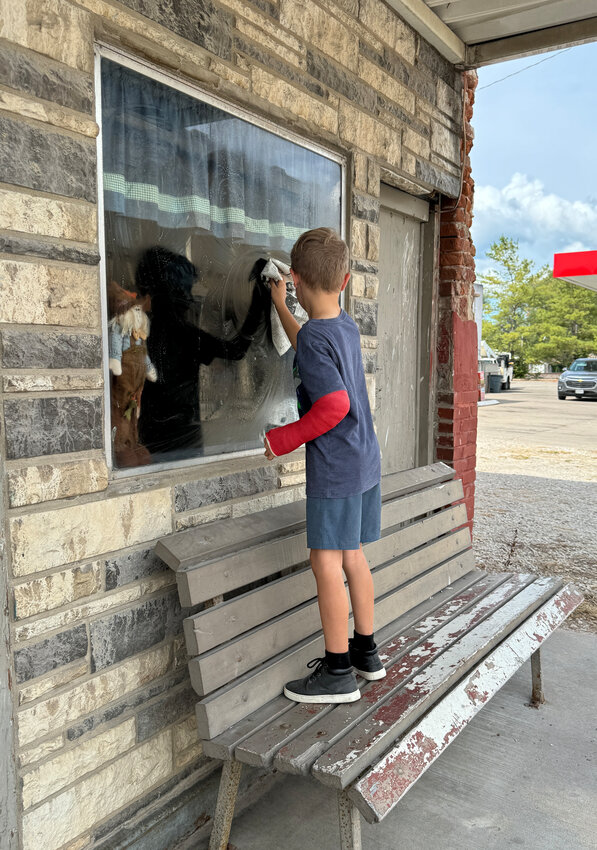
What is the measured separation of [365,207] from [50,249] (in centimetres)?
195

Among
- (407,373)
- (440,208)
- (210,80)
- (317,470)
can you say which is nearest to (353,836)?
(317,470)

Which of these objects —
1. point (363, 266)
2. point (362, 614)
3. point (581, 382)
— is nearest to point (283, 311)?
point (363, 266)

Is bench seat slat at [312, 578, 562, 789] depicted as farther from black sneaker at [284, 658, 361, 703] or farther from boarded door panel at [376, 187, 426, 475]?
boarded door panel at [376, 187, 426, 475]

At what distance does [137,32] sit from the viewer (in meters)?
2.12

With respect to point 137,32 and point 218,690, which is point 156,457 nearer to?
point 218,690

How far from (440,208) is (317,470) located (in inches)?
118

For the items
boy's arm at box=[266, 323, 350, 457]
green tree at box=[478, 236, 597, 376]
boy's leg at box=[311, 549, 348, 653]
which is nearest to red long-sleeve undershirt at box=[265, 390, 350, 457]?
boy's arm at box=[266, 323, 350, 457]

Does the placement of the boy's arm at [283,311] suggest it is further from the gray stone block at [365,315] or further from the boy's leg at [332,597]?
the boy's leg at [332,597]

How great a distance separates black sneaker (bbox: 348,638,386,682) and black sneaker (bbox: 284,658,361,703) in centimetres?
11

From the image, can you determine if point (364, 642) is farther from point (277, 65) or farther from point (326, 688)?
point (277, 65)

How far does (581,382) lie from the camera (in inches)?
1062

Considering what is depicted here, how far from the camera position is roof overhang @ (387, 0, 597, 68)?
12.5 feet

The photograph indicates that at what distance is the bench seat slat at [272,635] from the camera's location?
6.93 ft

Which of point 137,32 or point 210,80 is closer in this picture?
point 137,32
